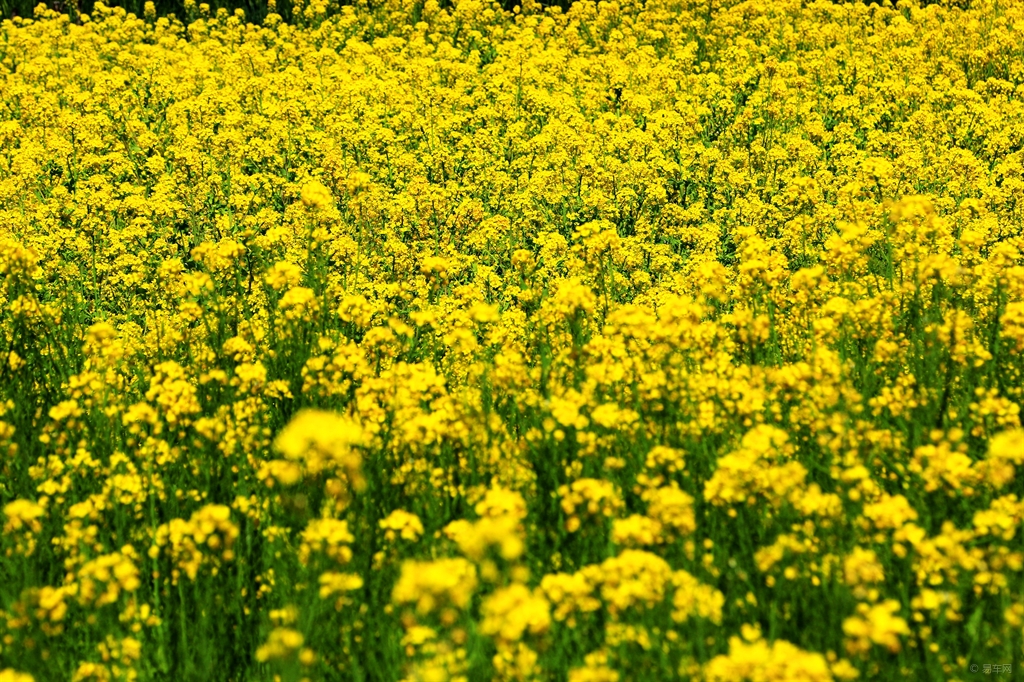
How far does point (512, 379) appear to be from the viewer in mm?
4637

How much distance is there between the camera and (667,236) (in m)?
7.52

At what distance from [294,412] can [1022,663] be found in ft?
10.0

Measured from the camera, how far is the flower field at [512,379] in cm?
322

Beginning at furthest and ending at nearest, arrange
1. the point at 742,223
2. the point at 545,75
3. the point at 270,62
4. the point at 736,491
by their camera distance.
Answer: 1. the point at 270,62
2. the point at 545,75
3. the point at 742,223
4. the point at 736,491

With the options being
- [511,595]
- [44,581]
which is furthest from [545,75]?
[511,595]

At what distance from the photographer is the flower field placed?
3.22 metres

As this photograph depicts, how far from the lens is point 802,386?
4.16 meters

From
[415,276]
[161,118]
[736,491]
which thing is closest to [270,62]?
[161,118]

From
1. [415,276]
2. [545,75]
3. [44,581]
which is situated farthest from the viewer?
[545,75]

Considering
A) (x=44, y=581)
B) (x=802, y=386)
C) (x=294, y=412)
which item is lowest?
(x=44, y=581)

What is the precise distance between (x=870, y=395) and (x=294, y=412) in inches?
99.2

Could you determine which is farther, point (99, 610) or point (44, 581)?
point (44, 581)

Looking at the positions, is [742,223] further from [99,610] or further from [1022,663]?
[99,610]

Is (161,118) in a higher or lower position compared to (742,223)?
higher
